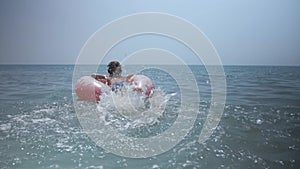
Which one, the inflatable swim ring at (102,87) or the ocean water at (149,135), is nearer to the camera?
the ocean water at (149,135)

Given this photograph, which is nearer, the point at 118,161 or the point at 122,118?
the point at 118,161

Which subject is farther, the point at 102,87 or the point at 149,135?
the point at 102,87

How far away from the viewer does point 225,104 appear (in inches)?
317

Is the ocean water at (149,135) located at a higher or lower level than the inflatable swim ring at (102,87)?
lower

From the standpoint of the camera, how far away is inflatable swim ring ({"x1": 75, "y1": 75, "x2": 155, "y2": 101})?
713 centimetres

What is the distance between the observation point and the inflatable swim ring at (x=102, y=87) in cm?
713

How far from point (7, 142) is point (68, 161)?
149 centimetres

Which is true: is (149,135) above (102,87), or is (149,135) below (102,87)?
below

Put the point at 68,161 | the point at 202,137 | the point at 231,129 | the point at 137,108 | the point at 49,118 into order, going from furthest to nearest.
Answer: the point at 137,108
the point at 49,118
the point at 231,129
the point at 202,137
the point at 68,161

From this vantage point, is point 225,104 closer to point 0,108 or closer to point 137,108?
point 137,108

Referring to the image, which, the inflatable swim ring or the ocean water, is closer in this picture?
the ocean water

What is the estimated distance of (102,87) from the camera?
23.7ft

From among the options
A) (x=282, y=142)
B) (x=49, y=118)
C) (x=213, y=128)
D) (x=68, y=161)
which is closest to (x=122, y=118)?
(x=49, y=118)

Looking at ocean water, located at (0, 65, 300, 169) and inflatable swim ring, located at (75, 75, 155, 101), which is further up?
inflatable swim ring, located at (75, 75, 155, 101)
